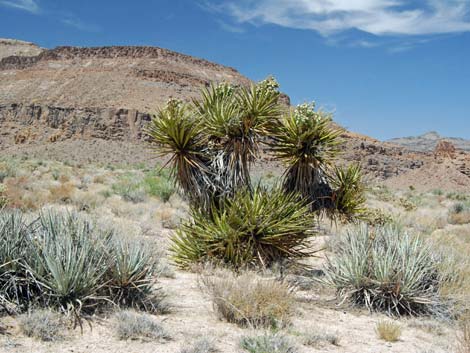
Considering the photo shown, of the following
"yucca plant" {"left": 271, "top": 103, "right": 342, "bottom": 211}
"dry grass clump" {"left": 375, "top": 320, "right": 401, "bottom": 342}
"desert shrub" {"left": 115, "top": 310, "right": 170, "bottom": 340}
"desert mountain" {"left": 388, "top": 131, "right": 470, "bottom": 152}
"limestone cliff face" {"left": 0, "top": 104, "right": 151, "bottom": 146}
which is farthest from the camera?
"desert mountain" {"left": 388, "top": 131, "right": 470, "bottom": 152}

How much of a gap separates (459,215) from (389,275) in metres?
14.6

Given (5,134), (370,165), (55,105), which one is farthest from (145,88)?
(370,165)

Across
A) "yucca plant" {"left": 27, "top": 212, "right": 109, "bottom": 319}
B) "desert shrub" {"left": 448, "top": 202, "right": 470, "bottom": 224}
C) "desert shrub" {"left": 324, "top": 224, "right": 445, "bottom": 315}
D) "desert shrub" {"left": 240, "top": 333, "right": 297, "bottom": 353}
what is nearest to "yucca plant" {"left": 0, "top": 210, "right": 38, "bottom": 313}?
"yucca plant" {"left": 27, "top": 212, "right": 109, "bottom": 319}

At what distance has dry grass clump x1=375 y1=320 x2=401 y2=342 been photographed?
6105 mm

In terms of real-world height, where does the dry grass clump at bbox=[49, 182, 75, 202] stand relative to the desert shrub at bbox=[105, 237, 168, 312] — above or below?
below

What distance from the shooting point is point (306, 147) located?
28.7ft

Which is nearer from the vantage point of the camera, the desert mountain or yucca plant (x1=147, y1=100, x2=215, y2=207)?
yucca plant (x1=147, y1=100, x2=215, y2=207)

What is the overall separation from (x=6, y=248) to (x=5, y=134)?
64453 millimetres

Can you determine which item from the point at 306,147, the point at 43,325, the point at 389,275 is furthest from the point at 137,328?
the point at 306,147

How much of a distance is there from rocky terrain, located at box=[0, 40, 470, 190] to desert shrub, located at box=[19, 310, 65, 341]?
134 ft

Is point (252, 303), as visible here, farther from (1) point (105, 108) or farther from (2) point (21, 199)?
(1) point (105, 108)

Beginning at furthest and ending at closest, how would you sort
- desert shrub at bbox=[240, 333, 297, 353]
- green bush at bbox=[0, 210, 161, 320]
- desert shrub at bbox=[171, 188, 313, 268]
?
desert shrub at bbox=[171, 188, 313, 268] < green bush at bbox=[0, 210, 161, 320] < desert shrub at bbox=[240, 333, 297, 353]

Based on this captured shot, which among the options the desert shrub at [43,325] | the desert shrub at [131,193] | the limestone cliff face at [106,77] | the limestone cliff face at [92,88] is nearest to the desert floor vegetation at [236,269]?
the desert shrub at [43,325]

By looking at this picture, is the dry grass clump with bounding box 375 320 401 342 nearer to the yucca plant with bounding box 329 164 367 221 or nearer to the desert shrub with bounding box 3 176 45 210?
the yucca plant with bounding box 329 164 367 221
